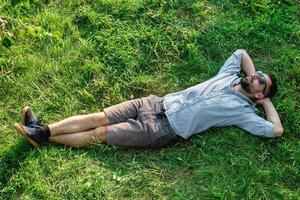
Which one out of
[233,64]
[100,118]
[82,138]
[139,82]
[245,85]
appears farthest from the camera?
[139,82]

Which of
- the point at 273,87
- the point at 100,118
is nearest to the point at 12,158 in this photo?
the point at 100,118

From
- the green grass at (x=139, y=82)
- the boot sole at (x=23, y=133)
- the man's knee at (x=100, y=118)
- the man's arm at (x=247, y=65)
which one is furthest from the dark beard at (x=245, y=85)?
the boot sole at (x=23, y=133)

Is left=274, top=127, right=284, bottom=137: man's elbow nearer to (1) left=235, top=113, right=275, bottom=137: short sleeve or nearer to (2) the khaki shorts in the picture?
(1) left=235, top=113, right=275, bottom=137: short sleeve

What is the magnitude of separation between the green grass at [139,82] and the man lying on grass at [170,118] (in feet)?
0.43

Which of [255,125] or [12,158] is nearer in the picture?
[12,158]

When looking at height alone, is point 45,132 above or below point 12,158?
above

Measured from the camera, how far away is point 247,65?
5664 millimetres

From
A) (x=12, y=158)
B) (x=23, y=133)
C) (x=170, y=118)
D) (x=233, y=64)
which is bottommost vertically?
(x=12, y=158)

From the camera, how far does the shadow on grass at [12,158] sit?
4867mm

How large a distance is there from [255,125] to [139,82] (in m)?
1.44

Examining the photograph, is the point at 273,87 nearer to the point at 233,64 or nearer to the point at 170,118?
the point at 233,64

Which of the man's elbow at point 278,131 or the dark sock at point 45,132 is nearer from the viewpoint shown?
the dark sock at point 45,132

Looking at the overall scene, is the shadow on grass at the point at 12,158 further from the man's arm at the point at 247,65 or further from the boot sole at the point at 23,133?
the man's arm at the point at 247,65

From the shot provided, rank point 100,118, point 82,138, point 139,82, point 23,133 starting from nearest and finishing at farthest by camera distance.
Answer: point 23,133 < point 82,138 < point 100,118 < point 139,82
